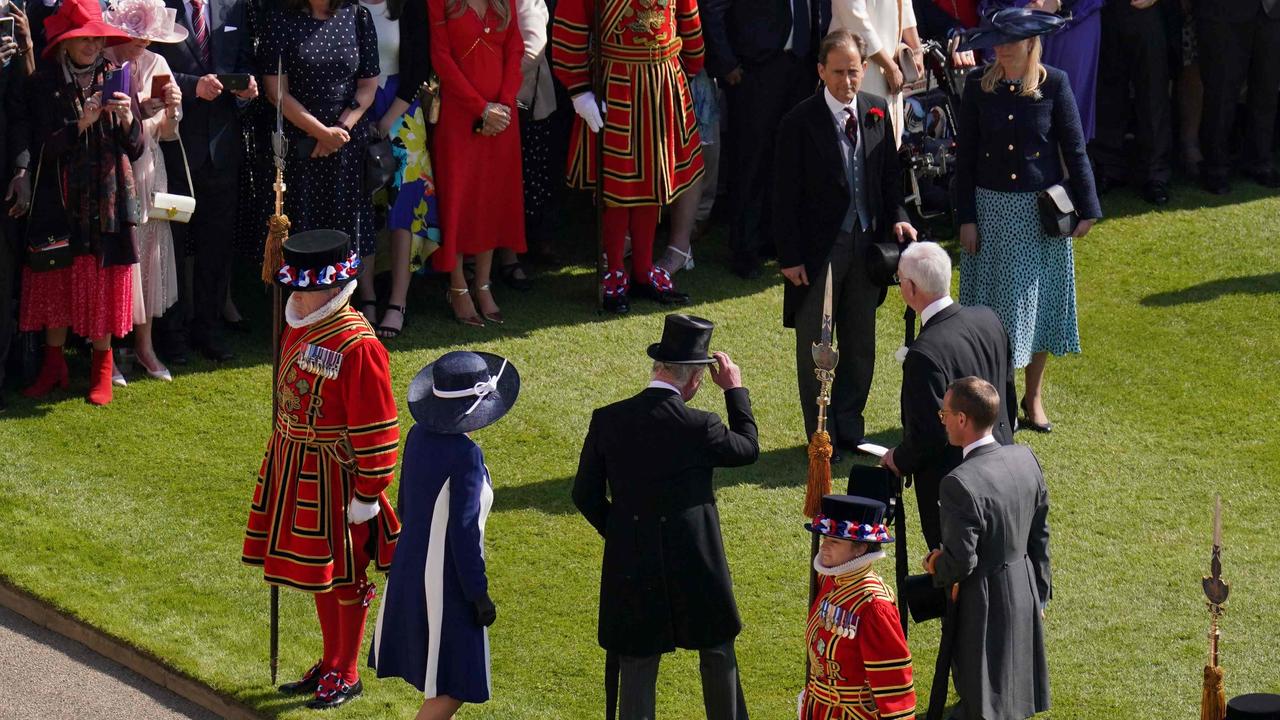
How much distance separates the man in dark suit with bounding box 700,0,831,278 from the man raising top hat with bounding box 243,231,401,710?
463 centimetres

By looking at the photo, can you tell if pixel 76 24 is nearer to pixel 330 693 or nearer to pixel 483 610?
pixel 330 693

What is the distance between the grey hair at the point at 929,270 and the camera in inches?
304

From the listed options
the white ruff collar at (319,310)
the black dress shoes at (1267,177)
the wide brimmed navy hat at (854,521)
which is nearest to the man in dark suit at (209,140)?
the white ruff collar at (319,310)

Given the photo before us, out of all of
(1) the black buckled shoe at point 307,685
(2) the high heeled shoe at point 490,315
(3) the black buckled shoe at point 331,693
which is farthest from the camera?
(2) the high heeled shoe at point 490,315

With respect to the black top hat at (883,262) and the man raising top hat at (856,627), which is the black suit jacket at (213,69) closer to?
the black top hat at (883,262)

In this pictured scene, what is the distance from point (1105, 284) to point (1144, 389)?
4.64 feet

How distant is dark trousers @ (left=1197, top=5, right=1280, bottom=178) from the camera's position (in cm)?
1257

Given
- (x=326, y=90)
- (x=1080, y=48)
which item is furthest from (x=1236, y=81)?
(x=326, y=90)

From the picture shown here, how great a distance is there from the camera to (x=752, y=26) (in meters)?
11.4

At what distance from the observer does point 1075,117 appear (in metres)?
9.58

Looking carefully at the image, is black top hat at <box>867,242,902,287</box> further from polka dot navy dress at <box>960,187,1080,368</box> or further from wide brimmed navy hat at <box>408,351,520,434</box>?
wide brimmed navy hat at <box>408,351,520,434</box>

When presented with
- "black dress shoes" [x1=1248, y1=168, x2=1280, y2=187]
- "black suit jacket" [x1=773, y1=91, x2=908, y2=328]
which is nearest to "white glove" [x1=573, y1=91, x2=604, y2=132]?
"black suit jacket" [x1=773, y1=91, x2=908, y2=328]

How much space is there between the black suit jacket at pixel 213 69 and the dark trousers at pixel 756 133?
302 centimetres

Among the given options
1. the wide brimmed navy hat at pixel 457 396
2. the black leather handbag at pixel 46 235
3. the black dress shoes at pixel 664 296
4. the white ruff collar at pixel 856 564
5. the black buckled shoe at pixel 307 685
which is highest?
the wide brimmed navy hat at pixel 457 396
